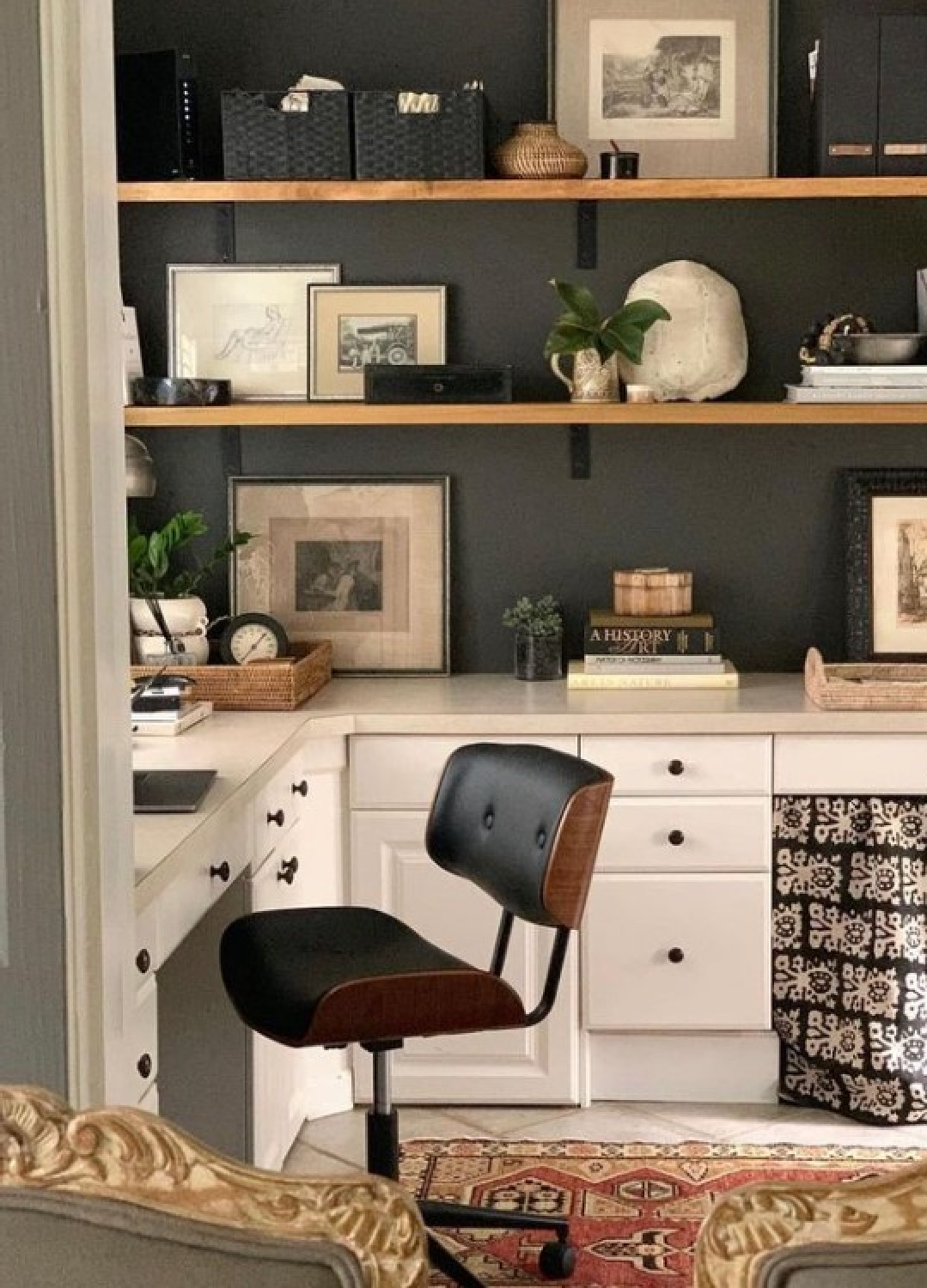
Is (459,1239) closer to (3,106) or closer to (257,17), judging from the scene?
(3,106)

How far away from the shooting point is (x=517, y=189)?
393 cm

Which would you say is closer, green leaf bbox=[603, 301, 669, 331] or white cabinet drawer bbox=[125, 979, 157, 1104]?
white cabinet drawer bbox=[125, 979, 157, 1104]

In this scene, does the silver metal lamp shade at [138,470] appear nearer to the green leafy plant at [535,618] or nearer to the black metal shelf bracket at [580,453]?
the green leafy plant at [535,618]

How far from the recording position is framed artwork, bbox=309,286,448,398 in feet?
13.8

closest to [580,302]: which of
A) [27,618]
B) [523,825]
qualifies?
[523,825]

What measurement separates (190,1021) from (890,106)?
2278 millimetres

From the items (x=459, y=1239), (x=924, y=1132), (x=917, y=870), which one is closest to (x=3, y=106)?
(x=459, y=1239)

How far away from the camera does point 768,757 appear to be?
12.2 ft

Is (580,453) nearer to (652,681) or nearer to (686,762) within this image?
(652,681)

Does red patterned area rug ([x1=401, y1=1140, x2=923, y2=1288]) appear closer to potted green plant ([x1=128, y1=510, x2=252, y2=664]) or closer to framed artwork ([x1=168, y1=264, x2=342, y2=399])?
potted green plant ([x1=128, y1=510, x2=252, y2=664])

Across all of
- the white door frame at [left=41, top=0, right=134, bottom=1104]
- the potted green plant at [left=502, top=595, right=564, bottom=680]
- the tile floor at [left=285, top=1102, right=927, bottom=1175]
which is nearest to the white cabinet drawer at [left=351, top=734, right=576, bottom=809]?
the potted green plant at [left=502, top=595, right=564, bottom=680]

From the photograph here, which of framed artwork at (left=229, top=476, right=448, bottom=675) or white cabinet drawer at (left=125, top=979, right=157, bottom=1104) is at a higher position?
framed artwork at (left=229, top=476, right=448, bottom=675)

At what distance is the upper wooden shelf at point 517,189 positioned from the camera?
3.90m

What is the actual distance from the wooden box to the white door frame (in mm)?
2131
